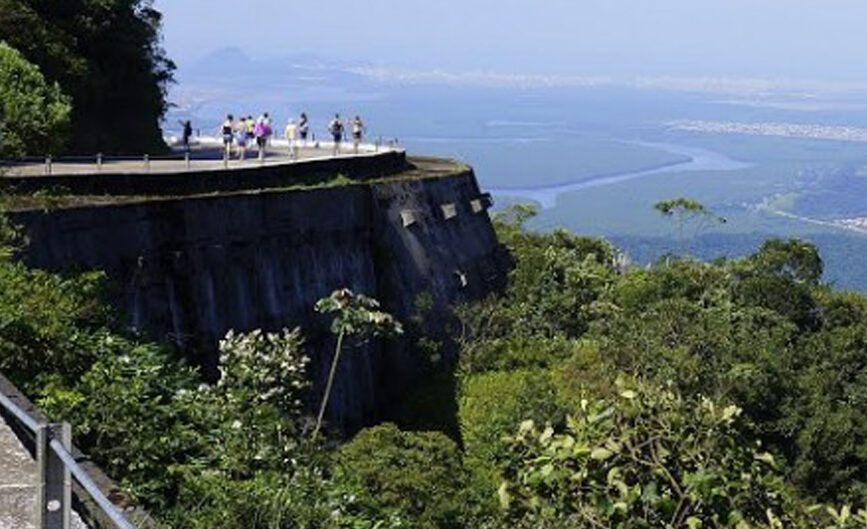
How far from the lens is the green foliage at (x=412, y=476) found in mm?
15789

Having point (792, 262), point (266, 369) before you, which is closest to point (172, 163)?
point (266, 369)

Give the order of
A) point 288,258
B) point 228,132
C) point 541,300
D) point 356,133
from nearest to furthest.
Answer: point 288,258
point 228,132
point 541,300
point 356,133

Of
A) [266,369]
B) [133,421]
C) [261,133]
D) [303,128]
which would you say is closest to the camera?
[133,421]

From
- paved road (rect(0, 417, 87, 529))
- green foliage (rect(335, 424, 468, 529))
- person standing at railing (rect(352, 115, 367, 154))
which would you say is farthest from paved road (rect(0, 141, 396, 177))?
paved road (rect(0, 417, 87, 529))

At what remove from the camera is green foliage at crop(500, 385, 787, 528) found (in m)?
7.28

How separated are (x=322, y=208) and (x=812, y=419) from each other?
1153 cm

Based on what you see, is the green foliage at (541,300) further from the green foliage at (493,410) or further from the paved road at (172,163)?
the paved road at (172,163)

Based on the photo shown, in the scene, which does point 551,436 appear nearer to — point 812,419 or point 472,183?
point 812,419

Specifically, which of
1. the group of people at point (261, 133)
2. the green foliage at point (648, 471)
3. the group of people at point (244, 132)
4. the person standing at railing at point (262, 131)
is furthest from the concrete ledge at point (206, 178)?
the green foliage at point (648, 471)

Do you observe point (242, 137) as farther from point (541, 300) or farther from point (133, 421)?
point (133, 421)

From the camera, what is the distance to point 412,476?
16297 millimetres

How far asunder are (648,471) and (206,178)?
1560 centimetres

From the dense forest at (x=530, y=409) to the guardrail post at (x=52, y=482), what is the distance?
292 centimetres

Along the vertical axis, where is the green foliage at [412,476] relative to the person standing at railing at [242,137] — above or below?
below
